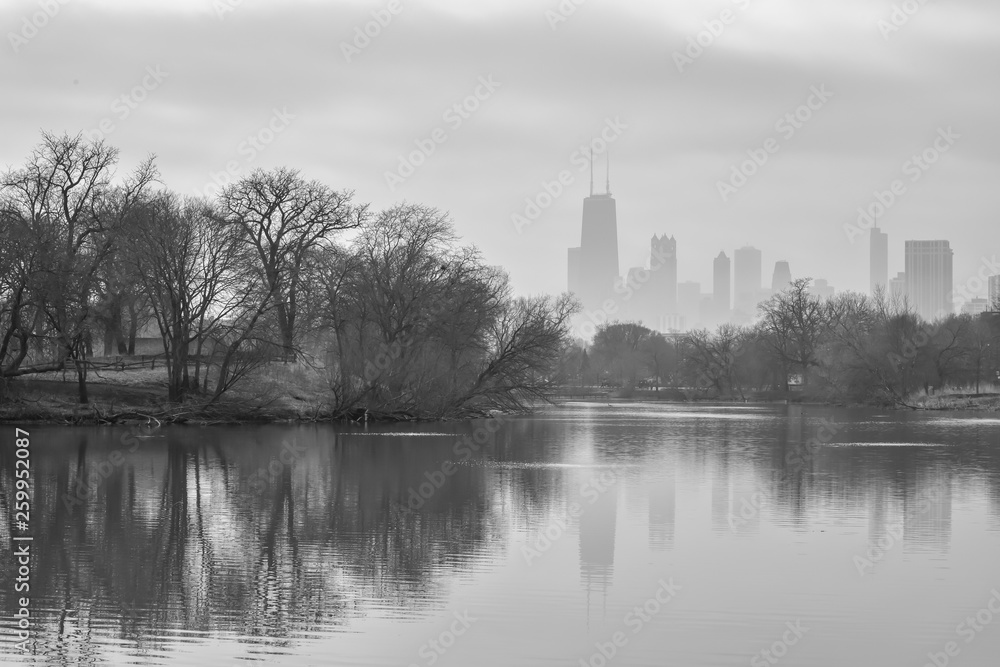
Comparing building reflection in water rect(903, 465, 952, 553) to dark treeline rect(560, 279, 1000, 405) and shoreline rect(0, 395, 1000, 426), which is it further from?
dark treeline rect(560, 279, 1000, 405)

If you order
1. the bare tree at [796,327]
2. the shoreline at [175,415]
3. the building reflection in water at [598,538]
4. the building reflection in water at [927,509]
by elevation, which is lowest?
the building reflection in water at [598,538]

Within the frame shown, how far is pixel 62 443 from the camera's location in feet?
115

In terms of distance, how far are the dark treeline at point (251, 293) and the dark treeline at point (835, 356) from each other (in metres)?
15.6

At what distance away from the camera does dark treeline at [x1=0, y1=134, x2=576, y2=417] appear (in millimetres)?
44969

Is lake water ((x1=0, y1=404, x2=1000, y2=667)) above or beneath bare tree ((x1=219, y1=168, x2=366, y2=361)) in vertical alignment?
beneath

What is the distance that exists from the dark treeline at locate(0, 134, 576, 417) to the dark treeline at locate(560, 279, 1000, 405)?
51.2ft

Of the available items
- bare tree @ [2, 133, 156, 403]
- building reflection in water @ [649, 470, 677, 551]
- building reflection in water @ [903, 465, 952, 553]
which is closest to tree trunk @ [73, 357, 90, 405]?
bare tree @ [2, 133, 156, 403]

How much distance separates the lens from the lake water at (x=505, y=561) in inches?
448

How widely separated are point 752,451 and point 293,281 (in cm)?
2272

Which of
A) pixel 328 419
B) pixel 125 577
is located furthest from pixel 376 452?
pixel 125 577

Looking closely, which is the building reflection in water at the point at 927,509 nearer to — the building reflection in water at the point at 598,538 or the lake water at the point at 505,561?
the lake water at the point at 505,561

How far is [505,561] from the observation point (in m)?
15.8

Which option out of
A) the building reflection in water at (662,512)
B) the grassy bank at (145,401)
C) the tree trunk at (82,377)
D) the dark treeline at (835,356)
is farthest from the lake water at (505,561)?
the dark treeline at (835,356)

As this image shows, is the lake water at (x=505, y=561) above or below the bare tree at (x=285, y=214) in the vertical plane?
below
